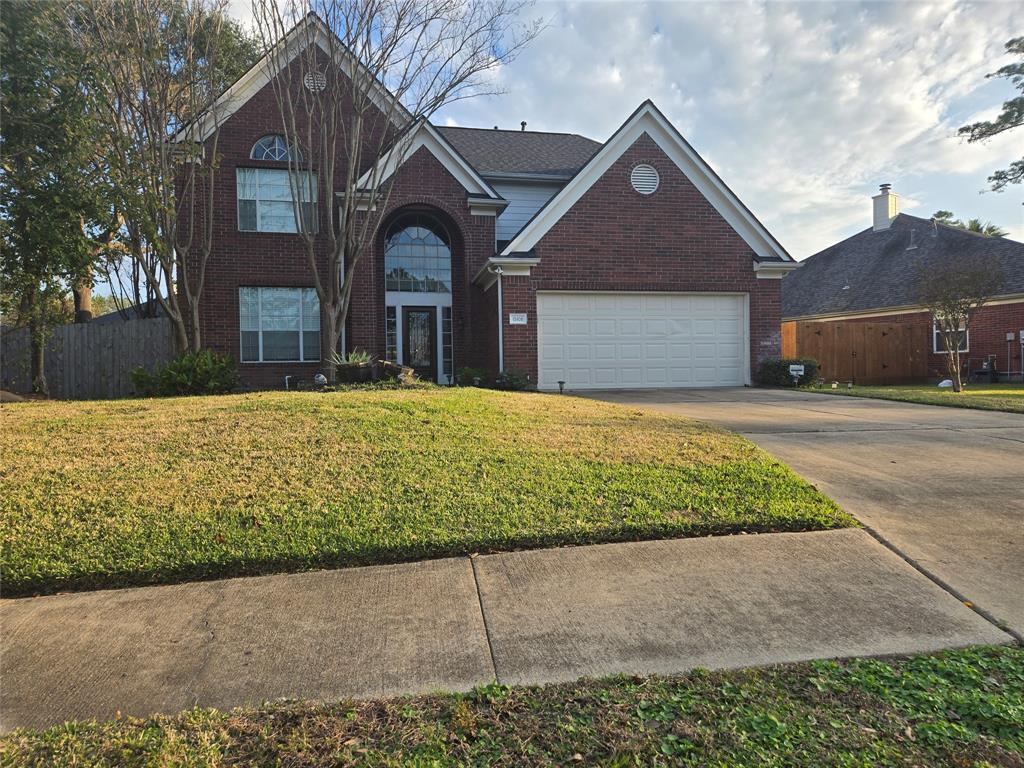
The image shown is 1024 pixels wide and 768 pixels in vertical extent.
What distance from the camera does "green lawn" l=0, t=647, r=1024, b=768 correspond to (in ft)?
7.01

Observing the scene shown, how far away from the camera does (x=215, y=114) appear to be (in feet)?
42.1

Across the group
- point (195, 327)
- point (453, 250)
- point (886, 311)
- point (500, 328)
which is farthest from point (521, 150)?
point (886, 311)

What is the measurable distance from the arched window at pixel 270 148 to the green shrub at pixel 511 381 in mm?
7790

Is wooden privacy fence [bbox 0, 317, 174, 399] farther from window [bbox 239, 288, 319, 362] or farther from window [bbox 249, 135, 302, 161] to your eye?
window [bbox 249, 135, 302, 161]

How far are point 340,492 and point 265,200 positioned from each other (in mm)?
12741

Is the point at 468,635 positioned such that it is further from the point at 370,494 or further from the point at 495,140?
the point at 495,140

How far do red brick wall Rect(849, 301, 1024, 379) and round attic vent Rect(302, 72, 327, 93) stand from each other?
20144 millimetres

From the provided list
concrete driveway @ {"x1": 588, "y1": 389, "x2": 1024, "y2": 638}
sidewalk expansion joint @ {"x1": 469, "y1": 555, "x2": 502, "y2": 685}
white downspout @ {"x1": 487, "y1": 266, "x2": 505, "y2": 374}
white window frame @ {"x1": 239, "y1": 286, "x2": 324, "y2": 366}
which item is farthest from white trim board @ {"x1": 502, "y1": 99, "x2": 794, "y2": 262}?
sidewalk expansion joint @ {"x1": 469, "y1": 555, "x2": 502, "y2": 685}

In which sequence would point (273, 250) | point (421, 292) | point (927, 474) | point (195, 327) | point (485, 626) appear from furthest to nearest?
point (421, 292), point (273, 250), point (195, 327), point (927, 474), point (485, 626)

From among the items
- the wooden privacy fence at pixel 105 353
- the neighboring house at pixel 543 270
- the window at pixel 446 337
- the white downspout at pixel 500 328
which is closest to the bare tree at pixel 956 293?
the neighboring house at pixel 543 270

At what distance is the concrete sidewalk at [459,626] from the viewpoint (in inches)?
106

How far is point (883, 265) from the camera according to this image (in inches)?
1021

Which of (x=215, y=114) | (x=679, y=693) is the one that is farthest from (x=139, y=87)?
(x=679, y=693)

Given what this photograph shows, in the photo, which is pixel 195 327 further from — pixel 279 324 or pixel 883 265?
pixel 883 265
